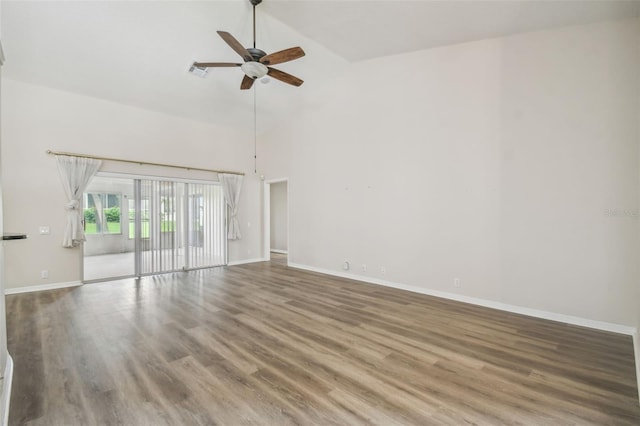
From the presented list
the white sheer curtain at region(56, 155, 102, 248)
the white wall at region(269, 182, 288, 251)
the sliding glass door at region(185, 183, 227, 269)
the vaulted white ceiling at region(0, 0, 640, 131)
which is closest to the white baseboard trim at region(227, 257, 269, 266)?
the sliding glass door at region(185, 183, 227, 269)

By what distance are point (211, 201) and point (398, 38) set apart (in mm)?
5460

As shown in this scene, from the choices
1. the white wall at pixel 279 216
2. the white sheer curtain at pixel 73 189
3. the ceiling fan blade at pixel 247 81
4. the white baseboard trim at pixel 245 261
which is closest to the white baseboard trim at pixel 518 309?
the white baseboard trim at pixel 245 261

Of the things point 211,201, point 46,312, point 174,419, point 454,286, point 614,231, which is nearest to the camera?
point 174,419

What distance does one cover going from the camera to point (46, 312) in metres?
3.94

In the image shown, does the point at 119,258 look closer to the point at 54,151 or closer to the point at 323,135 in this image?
the point at 54,151

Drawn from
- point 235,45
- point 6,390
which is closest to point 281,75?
point 235,45

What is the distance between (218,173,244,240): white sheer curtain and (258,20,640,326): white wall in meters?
2.98

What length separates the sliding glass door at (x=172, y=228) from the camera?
20.2ft

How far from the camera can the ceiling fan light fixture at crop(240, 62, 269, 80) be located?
11.6ft

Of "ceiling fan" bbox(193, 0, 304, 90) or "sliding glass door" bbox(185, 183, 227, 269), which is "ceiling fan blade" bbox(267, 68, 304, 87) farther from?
"sliding glass door" bbox(185, 183, 227, 269)

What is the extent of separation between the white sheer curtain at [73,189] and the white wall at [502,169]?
4.97 m

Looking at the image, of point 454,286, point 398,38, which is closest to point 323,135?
point 398,38

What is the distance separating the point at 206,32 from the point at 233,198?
4.03 meters

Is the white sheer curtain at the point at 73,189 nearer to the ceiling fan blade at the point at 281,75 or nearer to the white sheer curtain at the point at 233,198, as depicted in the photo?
the white sheer curtain at the point at 233,198
